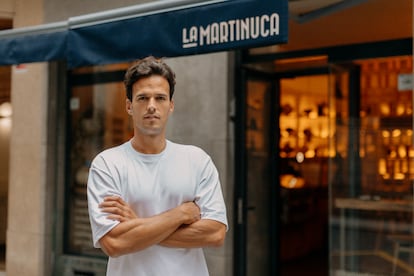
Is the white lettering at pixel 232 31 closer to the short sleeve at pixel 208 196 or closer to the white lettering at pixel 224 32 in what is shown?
the white lettering at pixel 224 32

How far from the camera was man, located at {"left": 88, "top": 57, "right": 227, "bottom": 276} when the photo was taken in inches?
101

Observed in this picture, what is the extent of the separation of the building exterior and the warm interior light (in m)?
0.72

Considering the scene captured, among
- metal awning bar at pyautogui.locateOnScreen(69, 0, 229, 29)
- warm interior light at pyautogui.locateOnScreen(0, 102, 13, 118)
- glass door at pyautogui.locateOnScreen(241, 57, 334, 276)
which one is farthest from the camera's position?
warm interior light at pyautogui.locateOnScreen(0, 102, 13, 118)

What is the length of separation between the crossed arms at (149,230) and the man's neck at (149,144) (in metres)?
0.24

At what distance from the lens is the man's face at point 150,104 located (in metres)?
2.59

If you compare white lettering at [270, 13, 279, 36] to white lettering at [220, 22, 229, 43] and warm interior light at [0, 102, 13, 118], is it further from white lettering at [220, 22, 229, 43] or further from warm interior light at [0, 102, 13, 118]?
warm interior light at [0, 102, 13, 118]

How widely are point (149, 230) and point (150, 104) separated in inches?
20.7

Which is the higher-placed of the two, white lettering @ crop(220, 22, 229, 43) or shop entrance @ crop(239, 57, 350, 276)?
white lettering @ crop(220, 22, 229, 43)

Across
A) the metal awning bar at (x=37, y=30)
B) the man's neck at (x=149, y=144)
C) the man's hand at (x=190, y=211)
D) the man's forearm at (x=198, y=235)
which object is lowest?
the man's forearm at (x=198, y=235)

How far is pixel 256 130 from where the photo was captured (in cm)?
684

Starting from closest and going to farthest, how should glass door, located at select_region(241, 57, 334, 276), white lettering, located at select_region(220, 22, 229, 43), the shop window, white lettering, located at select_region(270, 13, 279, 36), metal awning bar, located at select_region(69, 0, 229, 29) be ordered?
white lettering, located at select_region(270, 13, 279, 36), white lettering, located at select_region(220, 22, 229, 43), metal awning bar, located at select_region(69, 0, 229, 29), glass door, located at select_region(241, 57, 334, 276), the shop window

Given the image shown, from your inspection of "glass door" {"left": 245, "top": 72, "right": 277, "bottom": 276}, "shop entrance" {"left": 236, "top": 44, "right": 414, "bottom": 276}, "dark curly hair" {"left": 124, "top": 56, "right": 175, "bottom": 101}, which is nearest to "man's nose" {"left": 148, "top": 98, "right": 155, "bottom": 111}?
"dark curly hair" {"left": 124, "top": 56, "right": 175, "bottom": 101}

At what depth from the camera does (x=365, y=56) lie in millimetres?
5945

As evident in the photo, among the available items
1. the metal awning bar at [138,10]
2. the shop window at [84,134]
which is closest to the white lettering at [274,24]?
the metal awning bar at [138,10]
